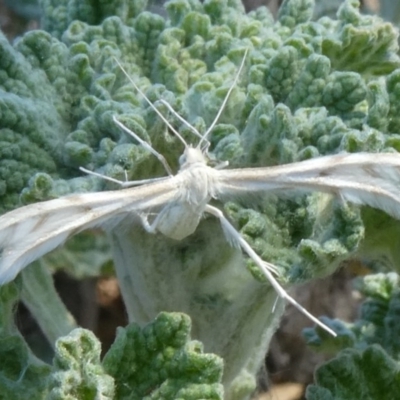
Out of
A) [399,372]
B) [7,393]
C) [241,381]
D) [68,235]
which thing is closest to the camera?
[68,235]

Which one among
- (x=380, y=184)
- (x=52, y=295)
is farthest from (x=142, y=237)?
(x=380, y=184)

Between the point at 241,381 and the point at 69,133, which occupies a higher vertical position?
the point at 69,133

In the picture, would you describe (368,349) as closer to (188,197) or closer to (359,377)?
(359,377)

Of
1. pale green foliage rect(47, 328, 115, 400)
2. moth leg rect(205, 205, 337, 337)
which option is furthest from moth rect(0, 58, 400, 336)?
pale green foliage rect(47, 328, 115, 400)

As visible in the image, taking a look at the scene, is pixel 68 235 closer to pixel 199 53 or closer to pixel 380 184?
pixel 380 184

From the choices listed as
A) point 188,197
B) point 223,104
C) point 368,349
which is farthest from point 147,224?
point 368,349

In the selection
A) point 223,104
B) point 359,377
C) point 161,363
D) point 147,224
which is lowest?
point 359,377

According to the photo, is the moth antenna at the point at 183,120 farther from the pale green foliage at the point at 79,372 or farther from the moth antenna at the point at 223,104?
the pale green foliage at the point at 79,372
